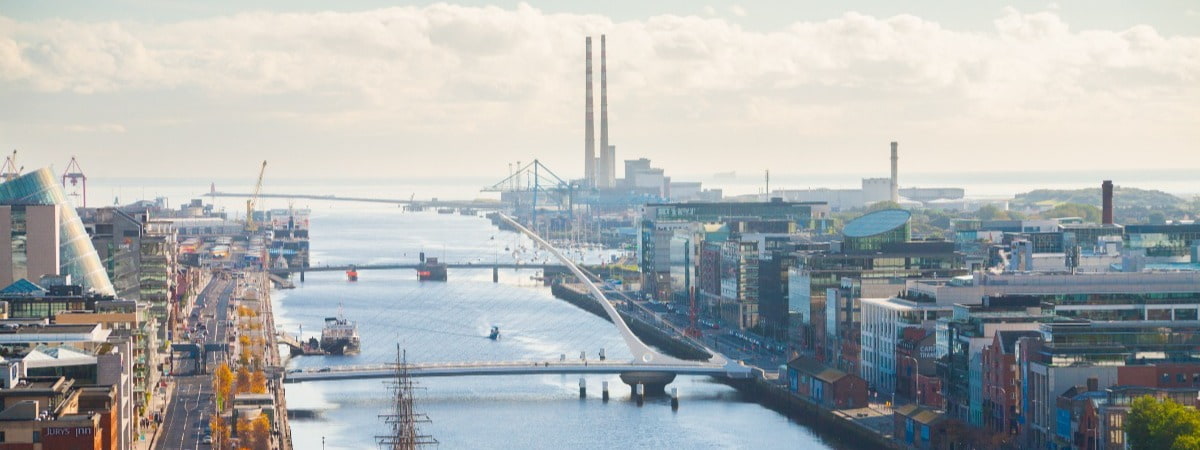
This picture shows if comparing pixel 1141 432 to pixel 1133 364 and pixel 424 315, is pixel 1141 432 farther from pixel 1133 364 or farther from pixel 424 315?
pixel 424 315

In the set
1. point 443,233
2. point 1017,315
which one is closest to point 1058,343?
point 1017,315

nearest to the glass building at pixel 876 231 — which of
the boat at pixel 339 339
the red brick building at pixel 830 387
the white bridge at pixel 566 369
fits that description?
the white bridge at pixel 566 369

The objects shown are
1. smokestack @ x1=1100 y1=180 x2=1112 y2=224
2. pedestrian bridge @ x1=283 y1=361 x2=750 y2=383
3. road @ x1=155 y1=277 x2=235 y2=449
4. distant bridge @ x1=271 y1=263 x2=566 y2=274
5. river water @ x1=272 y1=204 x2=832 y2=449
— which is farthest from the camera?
distant bridge @ x1=271 y1=263 x2=566 y2=274

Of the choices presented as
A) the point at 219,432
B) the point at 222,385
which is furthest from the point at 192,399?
the point at 219,432

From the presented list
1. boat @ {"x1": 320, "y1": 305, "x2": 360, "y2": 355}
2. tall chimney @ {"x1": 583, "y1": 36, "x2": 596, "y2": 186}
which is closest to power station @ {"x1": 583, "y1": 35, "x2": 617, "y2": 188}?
tall chimney @ {"x1": 583, "y1": 36, "x2": 596, "y2": 186}

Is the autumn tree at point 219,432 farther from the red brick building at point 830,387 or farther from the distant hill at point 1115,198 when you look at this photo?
the distant hill at point 1115,198

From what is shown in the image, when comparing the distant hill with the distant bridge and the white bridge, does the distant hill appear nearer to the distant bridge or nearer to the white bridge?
the distant bridge
